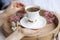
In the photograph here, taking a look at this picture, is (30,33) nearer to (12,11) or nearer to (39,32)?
(39,32)

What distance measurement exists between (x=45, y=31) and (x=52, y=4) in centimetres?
37

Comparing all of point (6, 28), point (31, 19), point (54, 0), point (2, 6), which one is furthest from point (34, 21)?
point (54, 0)

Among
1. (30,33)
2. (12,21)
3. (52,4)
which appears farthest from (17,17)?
(52,4)

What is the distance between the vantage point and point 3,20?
68cm

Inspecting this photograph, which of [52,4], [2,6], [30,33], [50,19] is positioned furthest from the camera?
[52,4]

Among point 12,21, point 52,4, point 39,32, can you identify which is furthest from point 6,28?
point 52,4

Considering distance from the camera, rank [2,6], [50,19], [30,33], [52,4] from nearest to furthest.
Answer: [30,33]
[50,19]
[2,6]
[52,4]

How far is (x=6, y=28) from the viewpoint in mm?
646

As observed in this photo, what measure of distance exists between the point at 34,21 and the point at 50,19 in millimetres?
101

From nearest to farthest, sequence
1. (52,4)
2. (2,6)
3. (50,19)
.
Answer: (50,19) → (2,6) → (52,4)

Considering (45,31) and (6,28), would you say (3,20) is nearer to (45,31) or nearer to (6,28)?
(6,28)

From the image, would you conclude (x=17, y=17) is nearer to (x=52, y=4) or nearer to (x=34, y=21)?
(x=34, y=21)

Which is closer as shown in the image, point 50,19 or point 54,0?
point 50,19

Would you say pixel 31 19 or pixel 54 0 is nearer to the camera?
pixel 31 19
